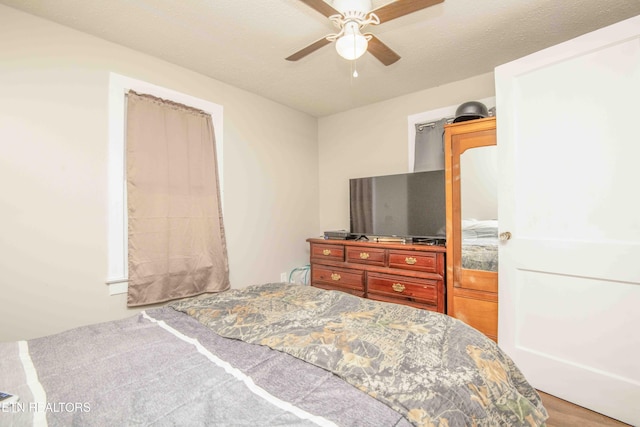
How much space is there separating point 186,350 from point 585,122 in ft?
7.91

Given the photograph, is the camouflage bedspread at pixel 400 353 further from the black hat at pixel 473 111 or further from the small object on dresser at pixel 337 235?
the black hat at pixel 473 111

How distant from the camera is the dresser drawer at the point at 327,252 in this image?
9.66 feet

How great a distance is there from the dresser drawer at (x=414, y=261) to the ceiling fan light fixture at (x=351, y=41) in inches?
64.5

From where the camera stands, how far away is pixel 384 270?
8.59 ft

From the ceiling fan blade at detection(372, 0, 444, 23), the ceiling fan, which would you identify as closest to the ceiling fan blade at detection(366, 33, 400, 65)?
the ceiling fan

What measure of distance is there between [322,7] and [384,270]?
2047 mm

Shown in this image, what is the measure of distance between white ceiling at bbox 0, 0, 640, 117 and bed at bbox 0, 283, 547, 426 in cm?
180

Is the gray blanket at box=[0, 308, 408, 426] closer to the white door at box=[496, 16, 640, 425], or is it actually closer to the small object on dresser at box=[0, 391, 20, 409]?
the small object on dresser at box=[0, 391, 20, 409]

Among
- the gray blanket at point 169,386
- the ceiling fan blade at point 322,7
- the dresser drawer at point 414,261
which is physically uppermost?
the ceiling fan blade at point 322,7

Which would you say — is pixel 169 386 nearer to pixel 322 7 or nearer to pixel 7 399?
pixel 7 399

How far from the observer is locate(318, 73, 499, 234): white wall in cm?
277

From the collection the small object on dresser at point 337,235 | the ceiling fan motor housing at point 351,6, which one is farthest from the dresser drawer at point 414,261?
the ceiling fan motor housing at point 351,6

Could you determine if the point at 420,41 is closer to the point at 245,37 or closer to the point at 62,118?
the point at 245,37

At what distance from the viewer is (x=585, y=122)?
1.70 m
